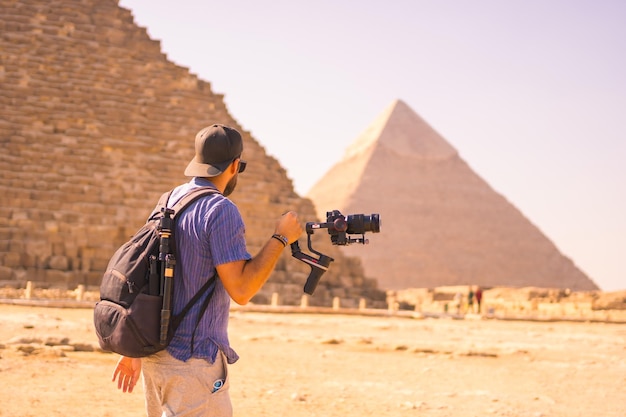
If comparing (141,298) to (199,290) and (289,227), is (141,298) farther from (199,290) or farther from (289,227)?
(289,227)

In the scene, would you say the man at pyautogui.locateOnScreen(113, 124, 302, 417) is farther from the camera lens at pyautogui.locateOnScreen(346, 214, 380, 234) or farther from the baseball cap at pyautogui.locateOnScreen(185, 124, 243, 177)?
the camera lens at pyautogui.locateOnScreen(346, 214, 380, 234)

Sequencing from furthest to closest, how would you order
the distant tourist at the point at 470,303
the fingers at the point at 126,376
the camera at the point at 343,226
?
the distant tourist at the point at 470,303, the fingers at the point at 126,376, the camera at the point at 343,226

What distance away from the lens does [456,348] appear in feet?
39.5

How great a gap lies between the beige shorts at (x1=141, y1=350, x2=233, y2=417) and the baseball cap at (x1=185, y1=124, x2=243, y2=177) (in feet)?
2.06

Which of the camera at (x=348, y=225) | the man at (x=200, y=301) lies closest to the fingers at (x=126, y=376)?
the man at (x=200, y=301)

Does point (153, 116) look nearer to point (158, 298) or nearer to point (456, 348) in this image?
point (456, 348)

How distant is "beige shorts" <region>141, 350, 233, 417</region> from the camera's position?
2.99 m

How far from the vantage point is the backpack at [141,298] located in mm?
2896

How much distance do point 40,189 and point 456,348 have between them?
1657 cm

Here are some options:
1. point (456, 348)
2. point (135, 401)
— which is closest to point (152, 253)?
point (135, 401)

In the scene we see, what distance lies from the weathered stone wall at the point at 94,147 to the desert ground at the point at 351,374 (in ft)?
31.5

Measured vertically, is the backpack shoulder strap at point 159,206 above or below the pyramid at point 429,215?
below

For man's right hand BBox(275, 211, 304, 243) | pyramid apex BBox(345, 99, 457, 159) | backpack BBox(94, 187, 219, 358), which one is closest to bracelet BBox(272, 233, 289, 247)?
man's right hand BBox(275, 211, 304, 243)

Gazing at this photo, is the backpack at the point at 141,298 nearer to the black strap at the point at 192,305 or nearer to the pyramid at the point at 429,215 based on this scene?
the black strap at the point at 192,305
